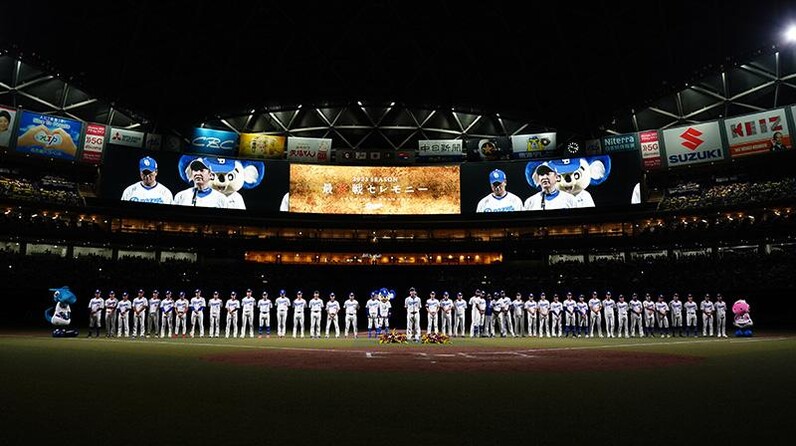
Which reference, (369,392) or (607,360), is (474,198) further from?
(369,392)

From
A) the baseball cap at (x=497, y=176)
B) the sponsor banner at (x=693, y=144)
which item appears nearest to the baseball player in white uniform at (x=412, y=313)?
the baseball cap at (x=497, y=176)

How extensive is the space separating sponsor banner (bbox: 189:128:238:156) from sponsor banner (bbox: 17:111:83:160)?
8940 mm

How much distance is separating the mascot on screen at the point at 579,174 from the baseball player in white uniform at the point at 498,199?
2030mm

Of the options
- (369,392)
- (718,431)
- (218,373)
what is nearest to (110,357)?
(218,373)

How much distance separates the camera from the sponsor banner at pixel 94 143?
145 ft

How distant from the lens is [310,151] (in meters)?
48.4

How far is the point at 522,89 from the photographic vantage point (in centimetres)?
4444

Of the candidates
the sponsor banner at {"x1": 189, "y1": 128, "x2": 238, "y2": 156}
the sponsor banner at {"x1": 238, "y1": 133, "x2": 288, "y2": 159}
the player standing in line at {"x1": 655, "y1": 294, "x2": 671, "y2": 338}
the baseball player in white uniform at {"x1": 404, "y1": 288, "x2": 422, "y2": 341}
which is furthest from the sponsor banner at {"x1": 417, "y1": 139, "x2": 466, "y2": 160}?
the baseball player in white uniform at {"x1": 404, "y1": 288, "x2": 422, "y2": 341}

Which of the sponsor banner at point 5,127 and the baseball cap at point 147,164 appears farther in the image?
the baseball cap at point 147,164

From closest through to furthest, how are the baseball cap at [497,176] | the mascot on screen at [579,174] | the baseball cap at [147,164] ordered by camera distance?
the baseball cap at [147,164] → the mascot on screen at [579,174] → the baseball cap at [497,176]

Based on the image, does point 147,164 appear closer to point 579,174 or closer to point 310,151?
point 310,151

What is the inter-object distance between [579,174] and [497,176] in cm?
694

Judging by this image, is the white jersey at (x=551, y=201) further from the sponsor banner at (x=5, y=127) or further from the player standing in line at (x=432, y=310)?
the sponsor banner at (x=5, y=127)

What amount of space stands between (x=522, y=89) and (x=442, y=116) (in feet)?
38.8
